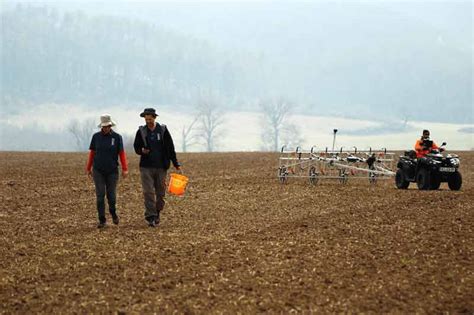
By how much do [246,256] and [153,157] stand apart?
3979mm

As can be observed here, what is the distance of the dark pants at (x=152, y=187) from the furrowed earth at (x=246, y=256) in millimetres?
398

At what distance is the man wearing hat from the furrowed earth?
2.02ft

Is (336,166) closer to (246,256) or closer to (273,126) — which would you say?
(246,256)

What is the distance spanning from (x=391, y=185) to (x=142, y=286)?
1730cm

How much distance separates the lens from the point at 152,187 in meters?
15.6

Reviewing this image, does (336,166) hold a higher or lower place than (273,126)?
lower

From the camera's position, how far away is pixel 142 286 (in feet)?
34.0

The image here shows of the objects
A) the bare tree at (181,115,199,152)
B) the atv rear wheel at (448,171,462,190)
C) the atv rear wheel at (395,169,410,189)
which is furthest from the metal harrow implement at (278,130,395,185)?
the bare tree at (181,115,199,152)

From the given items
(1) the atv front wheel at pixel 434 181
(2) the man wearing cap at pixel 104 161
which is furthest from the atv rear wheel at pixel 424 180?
(2) the man wearing cap at pixel 104 161

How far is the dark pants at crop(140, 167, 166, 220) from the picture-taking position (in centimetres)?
1552

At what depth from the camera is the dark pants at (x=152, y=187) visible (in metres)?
15.5

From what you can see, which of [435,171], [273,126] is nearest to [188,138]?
[273,126]

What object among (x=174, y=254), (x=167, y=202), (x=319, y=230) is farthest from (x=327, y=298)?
(x=167, y=202)

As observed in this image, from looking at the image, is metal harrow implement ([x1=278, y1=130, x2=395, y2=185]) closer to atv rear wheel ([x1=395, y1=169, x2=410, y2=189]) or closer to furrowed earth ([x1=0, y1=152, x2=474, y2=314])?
atv rear wheel ([x1=395, y1=169, x2=410, y2=189])
